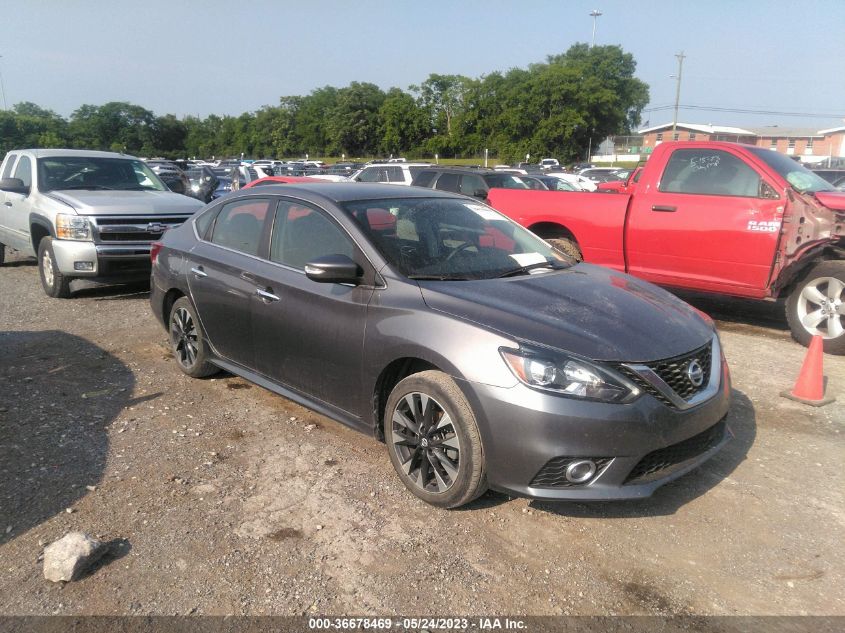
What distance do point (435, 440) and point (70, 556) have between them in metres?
1.72

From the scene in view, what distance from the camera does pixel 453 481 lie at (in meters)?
3.29

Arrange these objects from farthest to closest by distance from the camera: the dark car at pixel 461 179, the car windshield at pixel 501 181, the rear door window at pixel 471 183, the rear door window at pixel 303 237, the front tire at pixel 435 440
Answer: the car windshield at pixel 501 181 < the dark car at pixel 461 179 < the rear door window at pixel 471 183 < the rear door window at pixel 303 237 < the front tire at pixel 435 440

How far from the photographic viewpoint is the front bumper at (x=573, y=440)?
2.97 meters

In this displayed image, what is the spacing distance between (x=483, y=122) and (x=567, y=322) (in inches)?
2974

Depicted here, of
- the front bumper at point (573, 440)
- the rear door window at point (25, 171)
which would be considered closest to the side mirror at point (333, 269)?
the front bumper at point (573, 440)

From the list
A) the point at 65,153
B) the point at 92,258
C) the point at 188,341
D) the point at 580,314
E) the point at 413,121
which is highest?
the point at 413,121

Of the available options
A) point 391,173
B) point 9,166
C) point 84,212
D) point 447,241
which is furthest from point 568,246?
point 391,173

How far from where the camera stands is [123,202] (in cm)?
847

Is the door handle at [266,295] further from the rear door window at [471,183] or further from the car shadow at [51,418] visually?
the rear door window at [471,183]

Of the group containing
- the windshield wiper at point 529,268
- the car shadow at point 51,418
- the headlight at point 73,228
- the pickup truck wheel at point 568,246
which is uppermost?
the windshield wiper at point 529,268

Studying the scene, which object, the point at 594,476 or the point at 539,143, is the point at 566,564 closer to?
the point at 594,476

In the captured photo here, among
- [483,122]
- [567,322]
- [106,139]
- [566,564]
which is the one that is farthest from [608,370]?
[106,139]

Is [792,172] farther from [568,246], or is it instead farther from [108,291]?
[108,291]

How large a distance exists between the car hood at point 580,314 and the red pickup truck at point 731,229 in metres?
3.06
